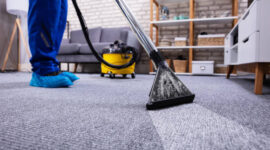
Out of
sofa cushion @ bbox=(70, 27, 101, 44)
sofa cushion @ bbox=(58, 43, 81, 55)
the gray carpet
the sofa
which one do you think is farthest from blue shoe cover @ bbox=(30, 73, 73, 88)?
sofa cushion @ bbox=(70, 27, 101, 44)

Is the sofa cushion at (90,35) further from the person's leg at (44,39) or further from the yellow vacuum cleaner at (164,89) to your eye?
the yellow vacuum cleaner at (164,89)

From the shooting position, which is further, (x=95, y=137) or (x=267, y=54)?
(x=267, y=54)

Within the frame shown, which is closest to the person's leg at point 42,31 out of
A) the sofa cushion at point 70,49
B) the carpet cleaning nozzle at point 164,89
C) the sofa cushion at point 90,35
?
the carpet cleaning nozzle at point 164,89

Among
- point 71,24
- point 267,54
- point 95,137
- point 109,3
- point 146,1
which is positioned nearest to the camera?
point 95,137

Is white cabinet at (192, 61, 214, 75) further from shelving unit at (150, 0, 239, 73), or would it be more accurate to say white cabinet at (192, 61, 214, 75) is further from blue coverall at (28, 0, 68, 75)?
blue coverall at (28, 0, 68, 75)

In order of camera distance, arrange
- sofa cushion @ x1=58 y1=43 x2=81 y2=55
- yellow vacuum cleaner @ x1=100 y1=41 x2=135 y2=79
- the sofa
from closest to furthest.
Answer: yellow vacuum cleaner @ x1=100 y1=41 x2=135 y2=79 < the sofa < sofa cushion @ x1=58 y1=43 x2=81 y2=55

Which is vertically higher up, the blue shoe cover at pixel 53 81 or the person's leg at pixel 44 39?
the person's leg at pixel 44 39

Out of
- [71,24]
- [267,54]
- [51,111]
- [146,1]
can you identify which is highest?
[146,1]

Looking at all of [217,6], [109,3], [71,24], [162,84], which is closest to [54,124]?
[162,84]

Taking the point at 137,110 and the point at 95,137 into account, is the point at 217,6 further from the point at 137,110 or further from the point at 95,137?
the point at 95,137

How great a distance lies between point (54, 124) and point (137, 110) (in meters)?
0.24

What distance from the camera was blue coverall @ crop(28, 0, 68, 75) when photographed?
0.99 m

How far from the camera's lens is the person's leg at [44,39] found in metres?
0.99

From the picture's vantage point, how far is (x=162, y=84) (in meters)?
0.63
